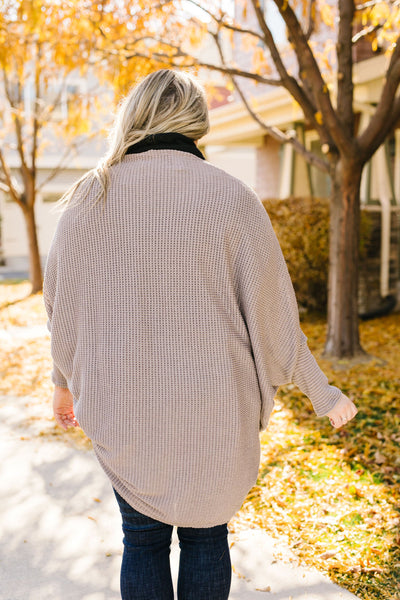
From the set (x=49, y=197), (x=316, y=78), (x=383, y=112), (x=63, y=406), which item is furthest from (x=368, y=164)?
(x=49, y=197)

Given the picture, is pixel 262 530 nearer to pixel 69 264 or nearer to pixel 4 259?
pixel 69 264

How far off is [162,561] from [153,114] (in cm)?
128

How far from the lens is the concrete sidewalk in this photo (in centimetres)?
245

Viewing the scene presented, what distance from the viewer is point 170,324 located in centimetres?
157

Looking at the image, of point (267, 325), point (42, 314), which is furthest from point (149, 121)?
point (42, 314)

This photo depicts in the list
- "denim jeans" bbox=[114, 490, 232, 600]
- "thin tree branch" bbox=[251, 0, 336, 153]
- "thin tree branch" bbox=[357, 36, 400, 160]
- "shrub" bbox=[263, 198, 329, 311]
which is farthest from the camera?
"shrub" bbox=[263, 198, 329, 311]

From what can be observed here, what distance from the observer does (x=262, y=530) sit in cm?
294

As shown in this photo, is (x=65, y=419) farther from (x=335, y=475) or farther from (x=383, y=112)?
(x=383, y=112)

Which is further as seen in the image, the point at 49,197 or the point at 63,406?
the point at 49,197

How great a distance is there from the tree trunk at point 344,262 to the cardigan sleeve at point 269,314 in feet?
12.8

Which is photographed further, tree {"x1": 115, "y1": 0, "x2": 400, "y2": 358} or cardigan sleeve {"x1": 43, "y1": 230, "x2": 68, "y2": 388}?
tree {"x1": 115, "y1": 0, "x2": 400, "y2": 358}

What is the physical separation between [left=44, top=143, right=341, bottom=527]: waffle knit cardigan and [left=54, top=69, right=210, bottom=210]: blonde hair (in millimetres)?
45

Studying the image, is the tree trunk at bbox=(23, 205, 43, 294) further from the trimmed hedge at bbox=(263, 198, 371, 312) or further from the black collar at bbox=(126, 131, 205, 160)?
the black collar at bbox=(126, 131, 205, 160)

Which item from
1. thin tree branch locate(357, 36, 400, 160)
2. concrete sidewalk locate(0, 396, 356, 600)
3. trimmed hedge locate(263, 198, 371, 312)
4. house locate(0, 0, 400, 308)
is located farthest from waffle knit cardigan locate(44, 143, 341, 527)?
trimmed hedge locate(263, 198, 371, 312)
